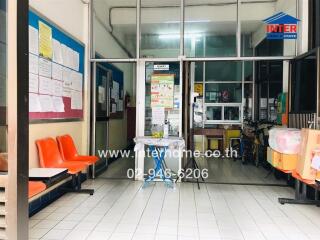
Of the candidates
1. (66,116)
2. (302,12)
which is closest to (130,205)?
(66,116)

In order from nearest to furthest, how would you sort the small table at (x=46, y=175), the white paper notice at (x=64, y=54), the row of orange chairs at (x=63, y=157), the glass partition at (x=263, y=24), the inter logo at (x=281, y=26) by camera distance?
the small table at (x=46, y=175), the row of orange chairs at (x=63, y=157), the white paper notice at (x=64, y=54), the inter logo at (x=281, y=26), the glass partition at (x=263, y=24)

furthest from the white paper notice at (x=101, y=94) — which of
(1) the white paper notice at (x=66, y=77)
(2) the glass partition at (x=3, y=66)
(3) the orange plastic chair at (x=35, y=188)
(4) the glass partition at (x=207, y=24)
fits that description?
(2) the glass partition at (x=3, y=66)

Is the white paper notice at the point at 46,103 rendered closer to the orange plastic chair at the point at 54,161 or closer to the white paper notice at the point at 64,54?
the orange plastic chair at the point at 54,161

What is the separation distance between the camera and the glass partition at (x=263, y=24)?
5477 mm

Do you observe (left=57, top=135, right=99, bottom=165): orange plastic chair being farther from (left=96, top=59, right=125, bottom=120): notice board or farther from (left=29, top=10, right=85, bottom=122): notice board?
(left=96, top=59, right=125, bottom=120): notice board

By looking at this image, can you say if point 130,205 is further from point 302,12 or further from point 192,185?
point 302,12

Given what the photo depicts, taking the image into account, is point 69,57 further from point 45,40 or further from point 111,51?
point 111,51

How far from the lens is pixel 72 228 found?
3.23 m

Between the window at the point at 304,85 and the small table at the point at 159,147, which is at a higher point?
the window at the point at 304,85

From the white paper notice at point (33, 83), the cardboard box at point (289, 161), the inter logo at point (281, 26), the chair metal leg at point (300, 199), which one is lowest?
the chair metal leg at point (300, 199)

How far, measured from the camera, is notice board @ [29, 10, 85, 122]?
372 cm

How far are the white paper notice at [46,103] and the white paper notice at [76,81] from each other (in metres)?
0.87

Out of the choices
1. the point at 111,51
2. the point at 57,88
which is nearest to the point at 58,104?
the point at 57,88

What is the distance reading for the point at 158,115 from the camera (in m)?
5.66
